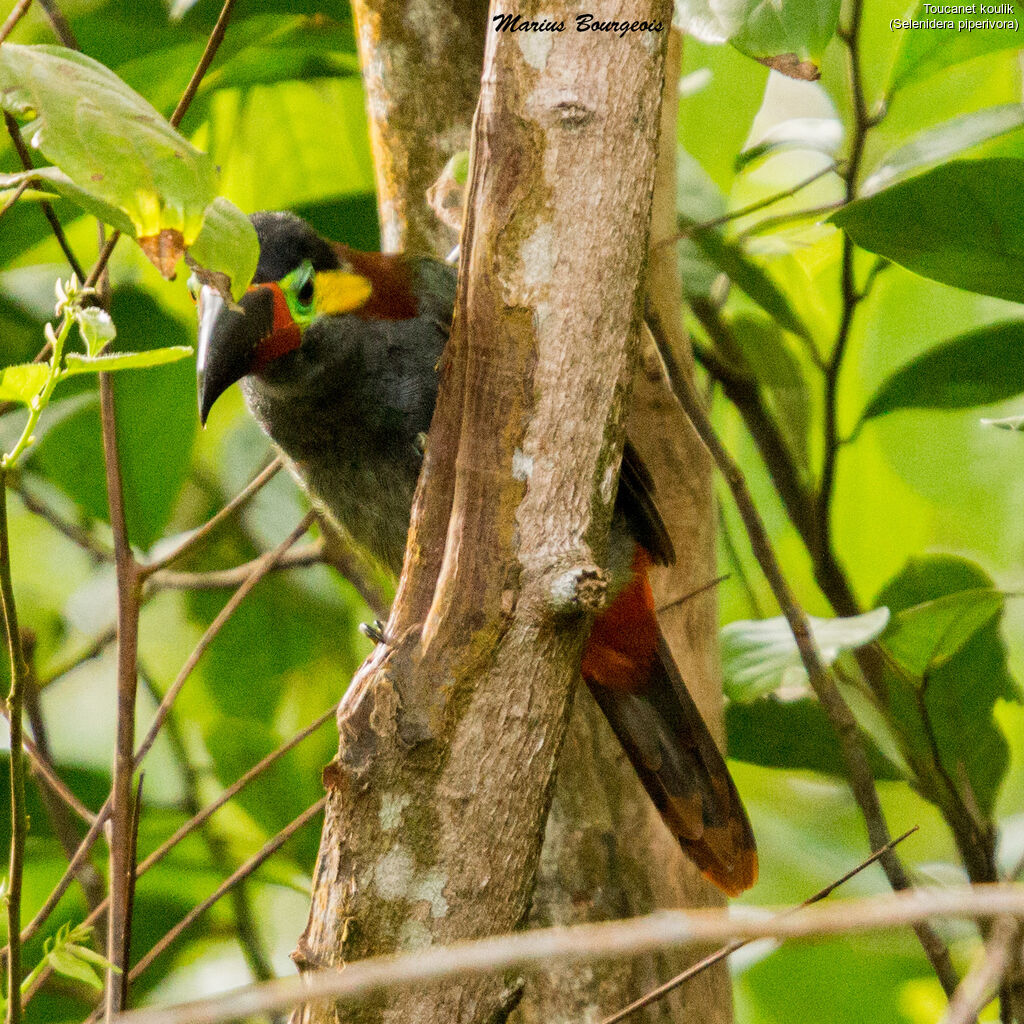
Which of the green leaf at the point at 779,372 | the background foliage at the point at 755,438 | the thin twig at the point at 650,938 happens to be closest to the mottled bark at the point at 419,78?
the background foliage at the point at 755,438

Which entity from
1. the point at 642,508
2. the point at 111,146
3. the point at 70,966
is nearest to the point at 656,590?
the point at 642,508

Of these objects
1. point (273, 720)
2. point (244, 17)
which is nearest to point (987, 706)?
point (273, 720)

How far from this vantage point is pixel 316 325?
5.88 ft

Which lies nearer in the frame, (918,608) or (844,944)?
(918,608)

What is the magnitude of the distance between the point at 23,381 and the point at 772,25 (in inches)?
36.9

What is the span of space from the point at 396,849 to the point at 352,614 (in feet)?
5.32

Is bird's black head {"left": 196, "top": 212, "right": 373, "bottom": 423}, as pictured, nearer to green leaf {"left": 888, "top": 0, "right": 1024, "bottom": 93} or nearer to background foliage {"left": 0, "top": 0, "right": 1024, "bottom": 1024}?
background foliage {"left": 0, "top": 0, "right": 1024, "bottom": 1024}

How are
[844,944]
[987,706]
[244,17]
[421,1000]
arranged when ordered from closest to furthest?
[421,1000], [987,706], [244,17], [844,944]

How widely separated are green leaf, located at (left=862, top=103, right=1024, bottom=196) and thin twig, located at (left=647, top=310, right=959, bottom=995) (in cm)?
44

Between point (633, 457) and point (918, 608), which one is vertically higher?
point (633, 457)

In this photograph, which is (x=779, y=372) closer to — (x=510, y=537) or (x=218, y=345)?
(x=218, y=345)

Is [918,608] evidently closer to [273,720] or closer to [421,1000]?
[421,1000]

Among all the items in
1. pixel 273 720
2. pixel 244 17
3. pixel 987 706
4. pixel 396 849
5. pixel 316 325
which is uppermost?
pixel 244 17

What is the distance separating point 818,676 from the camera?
1623 millimetres
